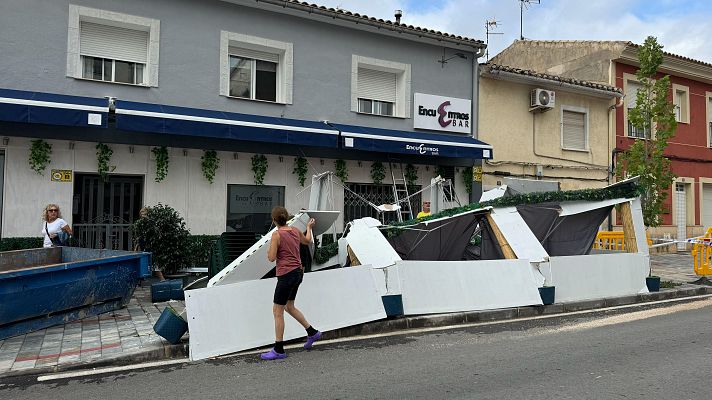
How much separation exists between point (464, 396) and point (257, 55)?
10.0 m

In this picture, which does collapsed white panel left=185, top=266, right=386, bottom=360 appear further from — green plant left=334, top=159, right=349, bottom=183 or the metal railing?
green plant left=334, top=159, right=349, bottom=183

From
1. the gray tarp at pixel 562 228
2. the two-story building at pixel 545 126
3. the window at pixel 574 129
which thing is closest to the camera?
the gray tarp at pixel 562 228

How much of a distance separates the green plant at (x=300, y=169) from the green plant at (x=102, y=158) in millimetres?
4090

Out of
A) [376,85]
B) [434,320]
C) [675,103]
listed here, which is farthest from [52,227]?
[675,103]

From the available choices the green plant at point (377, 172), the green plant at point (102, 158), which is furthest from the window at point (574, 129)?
the green plant at point (102, 158)

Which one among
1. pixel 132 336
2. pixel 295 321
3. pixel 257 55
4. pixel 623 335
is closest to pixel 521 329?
pixel 623 335

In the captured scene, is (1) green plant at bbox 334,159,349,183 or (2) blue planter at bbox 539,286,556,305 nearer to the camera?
(2) blue planter at bbox 539,286,556,305

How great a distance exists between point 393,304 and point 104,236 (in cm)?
668

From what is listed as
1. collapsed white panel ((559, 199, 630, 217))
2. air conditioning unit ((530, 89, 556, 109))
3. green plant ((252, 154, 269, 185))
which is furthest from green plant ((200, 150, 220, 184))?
air conditioning unit ((530, 89, 556, 109))

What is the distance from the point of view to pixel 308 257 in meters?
8.62

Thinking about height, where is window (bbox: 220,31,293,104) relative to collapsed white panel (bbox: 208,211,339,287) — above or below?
above

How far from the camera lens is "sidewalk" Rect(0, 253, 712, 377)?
18.6 ft

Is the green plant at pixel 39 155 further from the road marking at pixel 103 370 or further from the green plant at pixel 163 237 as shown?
the road marking at pixel 103 370

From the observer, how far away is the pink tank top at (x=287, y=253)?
235 inches
